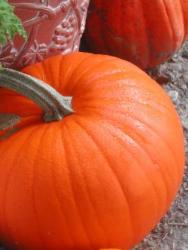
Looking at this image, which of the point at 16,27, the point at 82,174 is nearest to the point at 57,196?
the point at 82,174

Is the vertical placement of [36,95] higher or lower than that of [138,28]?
higher

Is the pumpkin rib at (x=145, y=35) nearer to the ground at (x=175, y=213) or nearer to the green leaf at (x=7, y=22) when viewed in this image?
the ground at (x=175, y=213)

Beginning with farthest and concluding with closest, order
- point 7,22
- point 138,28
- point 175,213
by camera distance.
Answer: point 138,28 < point 175,213 < point 7,22

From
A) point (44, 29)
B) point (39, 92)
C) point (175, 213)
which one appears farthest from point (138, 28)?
point (39, 92)

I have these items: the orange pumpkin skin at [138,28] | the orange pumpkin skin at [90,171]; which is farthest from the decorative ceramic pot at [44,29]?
the orange pumpkin skin at [138,28]

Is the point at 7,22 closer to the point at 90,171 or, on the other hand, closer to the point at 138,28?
the point at 90,171

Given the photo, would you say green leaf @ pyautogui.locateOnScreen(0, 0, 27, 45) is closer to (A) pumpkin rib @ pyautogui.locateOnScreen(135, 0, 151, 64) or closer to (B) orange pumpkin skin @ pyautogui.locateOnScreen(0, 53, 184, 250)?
(B) orange pumpkin skin @ pyautogui.locateOnScreen(0, 53, 184, 250)

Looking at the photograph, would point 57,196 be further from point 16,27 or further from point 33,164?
point 16,27
